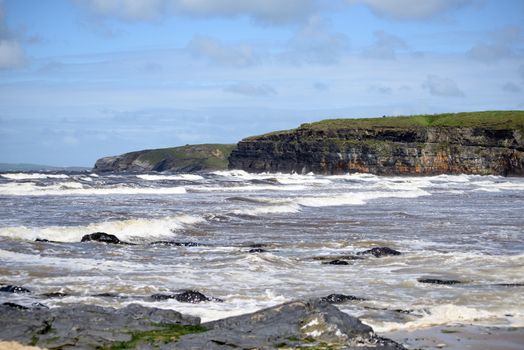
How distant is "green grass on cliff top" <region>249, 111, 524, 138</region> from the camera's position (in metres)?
109

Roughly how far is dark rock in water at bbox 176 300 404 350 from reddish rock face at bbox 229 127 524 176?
98.7m

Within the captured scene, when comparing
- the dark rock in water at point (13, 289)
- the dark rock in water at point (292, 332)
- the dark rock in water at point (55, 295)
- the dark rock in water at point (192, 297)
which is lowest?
the dark rock in water at point (192, 297)

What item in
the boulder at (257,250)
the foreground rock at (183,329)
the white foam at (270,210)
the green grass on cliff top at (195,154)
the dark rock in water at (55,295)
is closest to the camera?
the foreground rock at (183,329)

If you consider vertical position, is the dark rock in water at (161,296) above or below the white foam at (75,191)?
below

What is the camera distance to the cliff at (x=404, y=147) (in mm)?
104375

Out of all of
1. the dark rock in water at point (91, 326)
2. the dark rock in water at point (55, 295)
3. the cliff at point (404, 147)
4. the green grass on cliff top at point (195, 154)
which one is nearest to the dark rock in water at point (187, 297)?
the dark rock in water at point (55, 295)

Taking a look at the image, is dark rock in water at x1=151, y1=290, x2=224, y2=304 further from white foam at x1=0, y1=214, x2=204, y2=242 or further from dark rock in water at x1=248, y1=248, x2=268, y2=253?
white foam at x1=0, y1=214, x2=204, y2=242

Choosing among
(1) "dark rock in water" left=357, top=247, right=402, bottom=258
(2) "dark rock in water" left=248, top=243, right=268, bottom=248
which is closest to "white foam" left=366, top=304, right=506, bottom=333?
(1) "dark rock in water" left=357, top=247, right=402, bottom=258

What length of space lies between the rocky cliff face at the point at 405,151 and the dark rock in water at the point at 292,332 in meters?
98.8

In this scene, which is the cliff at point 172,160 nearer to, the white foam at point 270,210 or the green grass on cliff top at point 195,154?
the green grass on cliff top at point 195,154

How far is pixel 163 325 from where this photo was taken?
9289 mm

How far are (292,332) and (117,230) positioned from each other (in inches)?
690

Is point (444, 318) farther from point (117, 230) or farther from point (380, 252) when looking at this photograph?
point (117, 230)

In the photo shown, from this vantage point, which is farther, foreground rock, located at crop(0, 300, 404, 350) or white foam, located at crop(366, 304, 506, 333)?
white foam, located at crop(366, 304, 506, 333)
